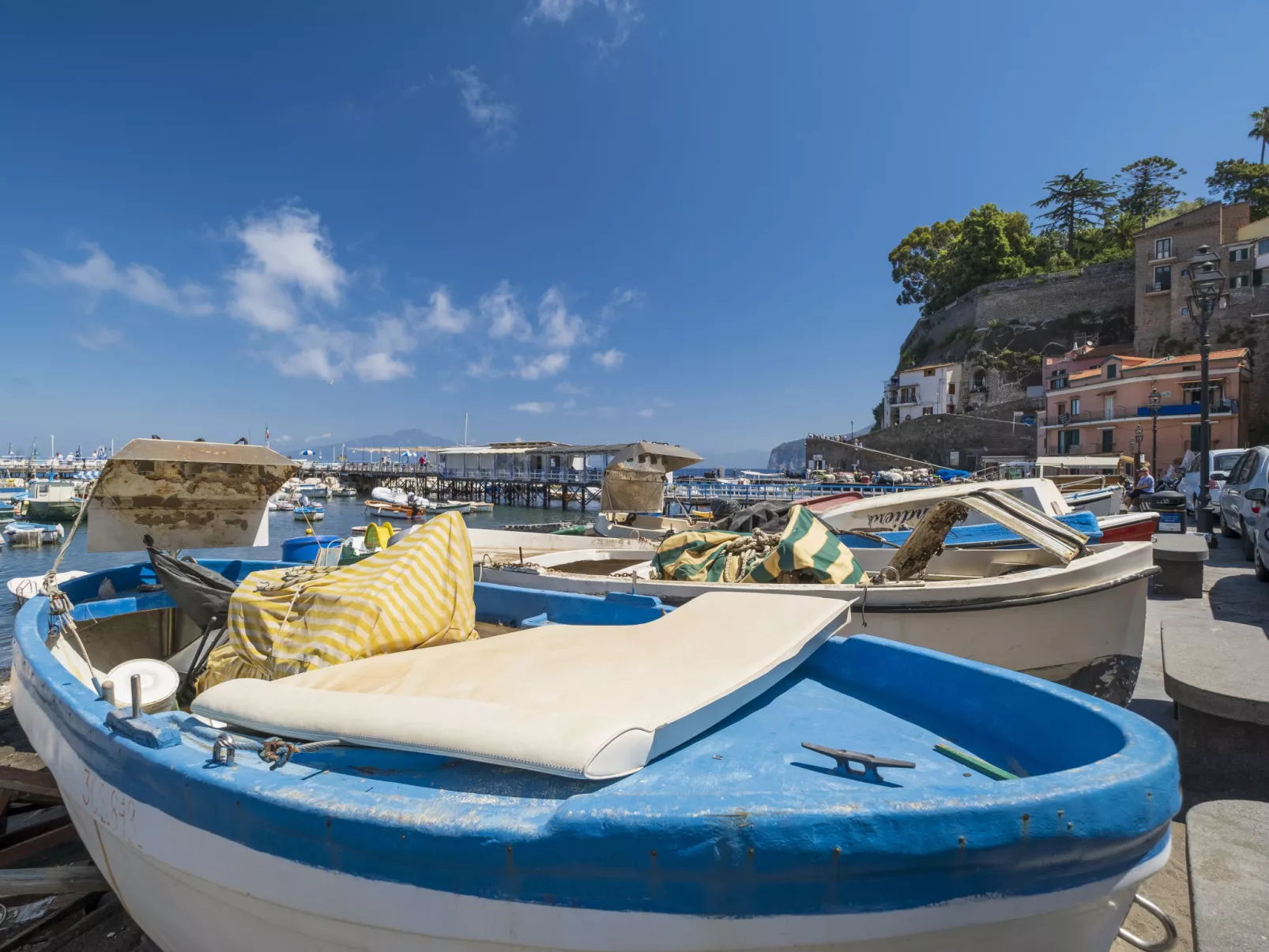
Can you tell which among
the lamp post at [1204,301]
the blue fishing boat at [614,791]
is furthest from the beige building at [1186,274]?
the blue fishing boat at [614,791]

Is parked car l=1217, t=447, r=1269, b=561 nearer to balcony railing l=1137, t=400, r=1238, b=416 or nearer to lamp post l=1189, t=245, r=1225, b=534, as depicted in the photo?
lamp post l=1189, t=245, r=1225, b=534

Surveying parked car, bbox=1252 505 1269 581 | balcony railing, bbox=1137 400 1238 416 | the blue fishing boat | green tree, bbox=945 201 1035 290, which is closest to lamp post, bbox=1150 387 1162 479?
balcony railing, bbox=1137 400 1238 416

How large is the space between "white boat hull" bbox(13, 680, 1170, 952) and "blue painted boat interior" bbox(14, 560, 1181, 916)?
41mm

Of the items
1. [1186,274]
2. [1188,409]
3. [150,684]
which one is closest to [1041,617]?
[150,684]

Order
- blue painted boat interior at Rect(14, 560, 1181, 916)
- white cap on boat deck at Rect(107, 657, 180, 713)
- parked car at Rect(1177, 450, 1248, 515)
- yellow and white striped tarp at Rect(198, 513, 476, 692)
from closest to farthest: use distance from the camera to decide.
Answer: blue painted boat interior at Rect(14, 560, 1181, 916) < yellow and white striped tarp at Rect(198, 513, 476, 692) < white cap on boat deck at Rect(107, 657, 180, 713) < parked car at Rect(1177, 450, 1248, 515)

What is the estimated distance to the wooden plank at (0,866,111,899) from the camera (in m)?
3.42

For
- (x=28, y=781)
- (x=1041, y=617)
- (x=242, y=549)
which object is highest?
(x=1041, y=617)

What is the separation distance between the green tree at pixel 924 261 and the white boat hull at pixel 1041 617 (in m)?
71.6

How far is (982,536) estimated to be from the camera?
28.5 ft

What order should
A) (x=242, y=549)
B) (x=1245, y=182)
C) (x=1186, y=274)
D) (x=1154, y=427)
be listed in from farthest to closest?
1. (x=1245, y=182)
2. (x=1186, y=274)
3. (x=1154, y=427)
4. (x=242, y=549)

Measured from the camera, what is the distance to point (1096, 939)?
1.87 meters

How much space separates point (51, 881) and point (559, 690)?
3.41 metres

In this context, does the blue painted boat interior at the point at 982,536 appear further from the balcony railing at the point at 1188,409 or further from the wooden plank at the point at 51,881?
the balcony railing at the point at 1188,409

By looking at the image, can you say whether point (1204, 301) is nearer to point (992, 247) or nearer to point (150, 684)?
point (150, 684)
